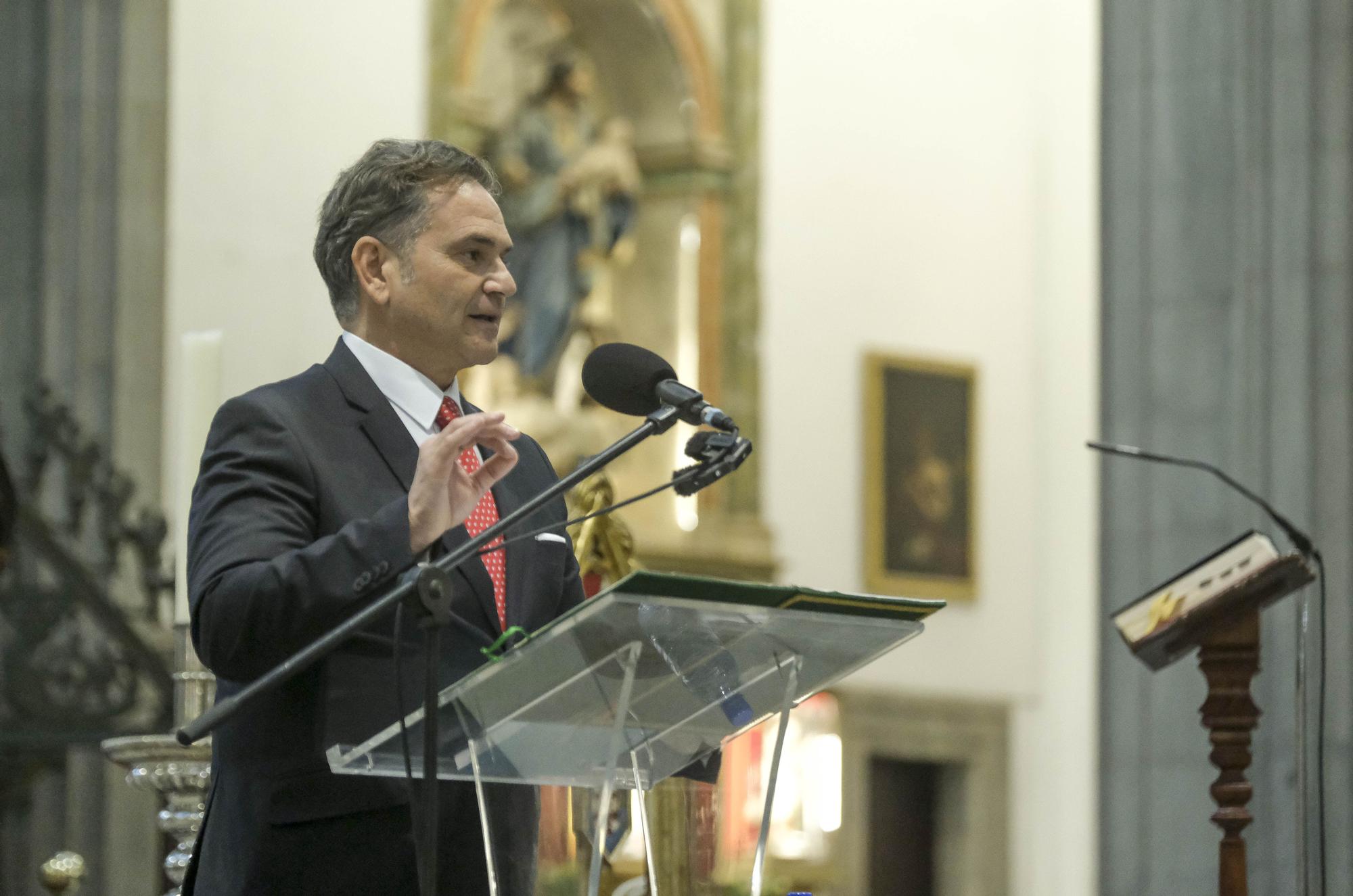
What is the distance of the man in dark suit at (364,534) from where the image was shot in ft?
9.12

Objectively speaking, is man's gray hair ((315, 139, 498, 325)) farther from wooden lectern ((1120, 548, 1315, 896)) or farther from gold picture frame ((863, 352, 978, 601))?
gold picture frame ((863, 352, 978, 601))

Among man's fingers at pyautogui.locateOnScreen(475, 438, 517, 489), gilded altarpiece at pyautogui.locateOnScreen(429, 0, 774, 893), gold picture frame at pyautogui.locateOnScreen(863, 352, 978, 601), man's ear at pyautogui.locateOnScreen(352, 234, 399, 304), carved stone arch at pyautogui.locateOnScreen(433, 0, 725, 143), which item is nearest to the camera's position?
man's fingers at pyautogui.locateOnScreen(475, 438, 517, 489)

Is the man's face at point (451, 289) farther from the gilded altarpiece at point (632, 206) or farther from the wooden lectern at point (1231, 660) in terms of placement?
the gilded altarpiece at point (632, 206)

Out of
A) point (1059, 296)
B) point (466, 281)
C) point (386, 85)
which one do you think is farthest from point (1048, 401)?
point (466, 281)

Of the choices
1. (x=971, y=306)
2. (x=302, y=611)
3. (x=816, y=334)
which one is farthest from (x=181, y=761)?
(x=971, y=306)

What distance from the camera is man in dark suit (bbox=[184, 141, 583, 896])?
2.78m

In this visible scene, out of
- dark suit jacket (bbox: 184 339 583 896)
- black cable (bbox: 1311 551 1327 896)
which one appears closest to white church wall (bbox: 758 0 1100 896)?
black cable (bbox: 1311 551 1327 896)

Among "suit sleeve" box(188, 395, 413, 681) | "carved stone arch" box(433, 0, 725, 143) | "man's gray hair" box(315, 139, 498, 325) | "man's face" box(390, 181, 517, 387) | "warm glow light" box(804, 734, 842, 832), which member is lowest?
"warm glow light" box(804, 734, 842, 832)

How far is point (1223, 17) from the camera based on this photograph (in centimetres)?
639

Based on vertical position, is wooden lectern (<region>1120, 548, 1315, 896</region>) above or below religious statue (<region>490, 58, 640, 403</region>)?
below

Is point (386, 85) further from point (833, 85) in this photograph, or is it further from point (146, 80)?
point (833, 85)

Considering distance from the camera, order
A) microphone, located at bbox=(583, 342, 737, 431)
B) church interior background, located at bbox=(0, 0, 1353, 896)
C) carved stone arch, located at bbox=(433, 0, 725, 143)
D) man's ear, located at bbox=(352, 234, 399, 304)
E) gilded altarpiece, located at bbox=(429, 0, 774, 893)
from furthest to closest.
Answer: carved stone arch, located at bbox=(433, 0, 725, 143), gilded altarpiece, located at bbox=(429, 0, 774, 893), church interior background, located at bbox=(0, 0, 1353, 896), man's ear, located at bbox=(352, 234, 399, 304), microphone, located at bbox=(583, 342, 737, 431)

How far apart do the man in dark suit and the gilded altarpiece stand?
34.0ft

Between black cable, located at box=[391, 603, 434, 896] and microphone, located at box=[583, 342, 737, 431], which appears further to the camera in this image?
microphone, located at box=[583, 342, 737, 431]
